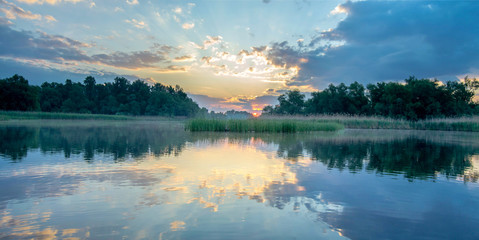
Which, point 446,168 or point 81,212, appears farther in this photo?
point 446,168

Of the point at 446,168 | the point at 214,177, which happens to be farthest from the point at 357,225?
the point at 446,168

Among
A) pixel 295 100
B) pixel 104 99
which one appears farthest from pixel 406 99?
pixel 104 99

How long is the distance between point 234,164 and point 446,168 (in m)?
6.20

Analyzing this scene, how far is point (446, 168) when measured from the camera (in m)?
8.30

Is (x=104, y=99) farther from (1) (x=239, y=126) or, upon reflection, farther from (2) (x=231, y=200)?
(2) (x=231, y=200)

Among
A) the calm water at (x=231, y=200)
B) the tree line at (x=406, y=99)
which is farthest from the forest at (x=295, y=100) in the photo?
the calm water at (x=231, y=200)

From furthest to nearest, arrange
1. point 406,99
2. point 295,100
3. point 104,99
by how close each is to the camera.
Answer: point 104,99, point 295,100, point 406,99

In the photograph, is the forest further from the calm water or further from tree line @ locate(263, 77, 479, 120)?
the calm water

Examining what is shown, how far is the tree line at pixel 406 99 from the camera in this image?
4788 cm

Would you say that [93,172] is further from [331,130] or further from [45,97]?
[45,97]

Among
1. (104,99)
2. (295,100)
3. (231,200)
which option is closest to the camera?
(231,200)

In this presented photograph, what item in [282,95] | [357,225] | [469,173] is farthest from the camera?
[282,95]

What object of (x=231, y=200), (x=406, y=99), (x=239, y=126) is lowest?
(x=231, y=200)

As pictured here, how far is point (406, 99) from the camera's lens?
4872 cm
